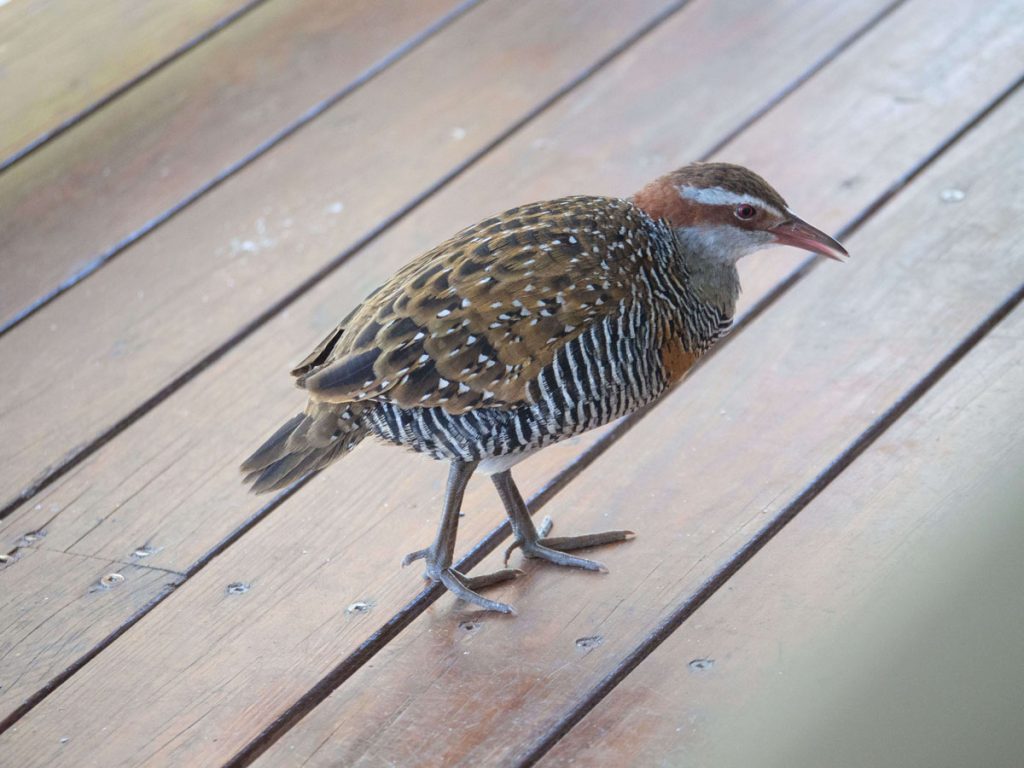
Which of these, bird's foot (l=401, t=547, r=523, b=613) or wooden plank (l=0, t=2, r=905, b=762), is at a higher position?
wooden plank (l=0, t=2, r=905, b=762)

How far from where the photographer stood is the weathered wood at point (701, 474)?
2.10 metres

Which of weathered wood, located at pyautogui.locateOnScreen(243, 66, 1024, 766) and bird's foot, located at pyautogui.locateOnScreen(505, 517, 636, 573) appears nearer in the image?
weathered wood, located at pyautogui.locateOnScreen(243, 66, 1024, 766)

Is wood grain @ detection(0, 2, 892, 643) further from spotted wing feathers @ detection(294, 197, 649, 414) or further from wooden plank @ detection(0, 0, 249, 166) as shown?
wooden plank @ detection(0, 0, 249, 166)

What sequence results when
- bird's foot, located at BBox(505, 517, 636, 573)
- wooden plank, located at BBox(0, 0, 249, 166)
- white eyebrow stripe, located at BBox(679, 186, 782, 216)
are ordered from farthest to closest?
wooden plank, located at BBox(0, 0, 249, 166) → bird's foot, located at BBox(505, 517, 636, 573) → white eyebrow stripe, located at BBox(679, 186, 782, 216)

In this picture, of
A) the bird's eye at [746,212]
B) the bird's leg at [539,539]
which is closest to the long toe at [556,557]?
the bird's leg at [539,539]

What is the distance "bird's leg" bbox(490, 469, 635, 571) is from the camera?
7.71ft

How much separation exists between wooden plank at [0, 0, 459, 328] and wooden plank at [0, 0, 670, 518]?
81mm

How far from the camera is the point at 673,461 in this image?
8.25 feet

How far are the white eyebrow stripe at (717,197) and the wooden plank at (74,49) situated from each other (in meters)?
1.93

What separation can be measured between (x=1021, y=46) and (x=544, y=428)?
1.92m

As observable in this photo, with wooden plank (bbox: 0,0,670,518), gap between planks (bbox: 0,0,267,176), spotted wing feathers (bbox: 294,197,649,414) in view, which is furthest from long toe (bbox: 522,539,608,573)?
gap between planks (bbox: 0,0,267,176)

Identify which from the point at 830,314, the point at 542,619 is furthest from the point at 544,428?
the point at 830,314

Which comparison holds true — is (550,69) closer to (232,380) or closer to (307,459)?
(232,380)

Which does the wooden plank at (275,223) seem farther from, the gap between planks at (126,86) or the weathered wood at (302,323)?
the gap between planks at (126,86)
